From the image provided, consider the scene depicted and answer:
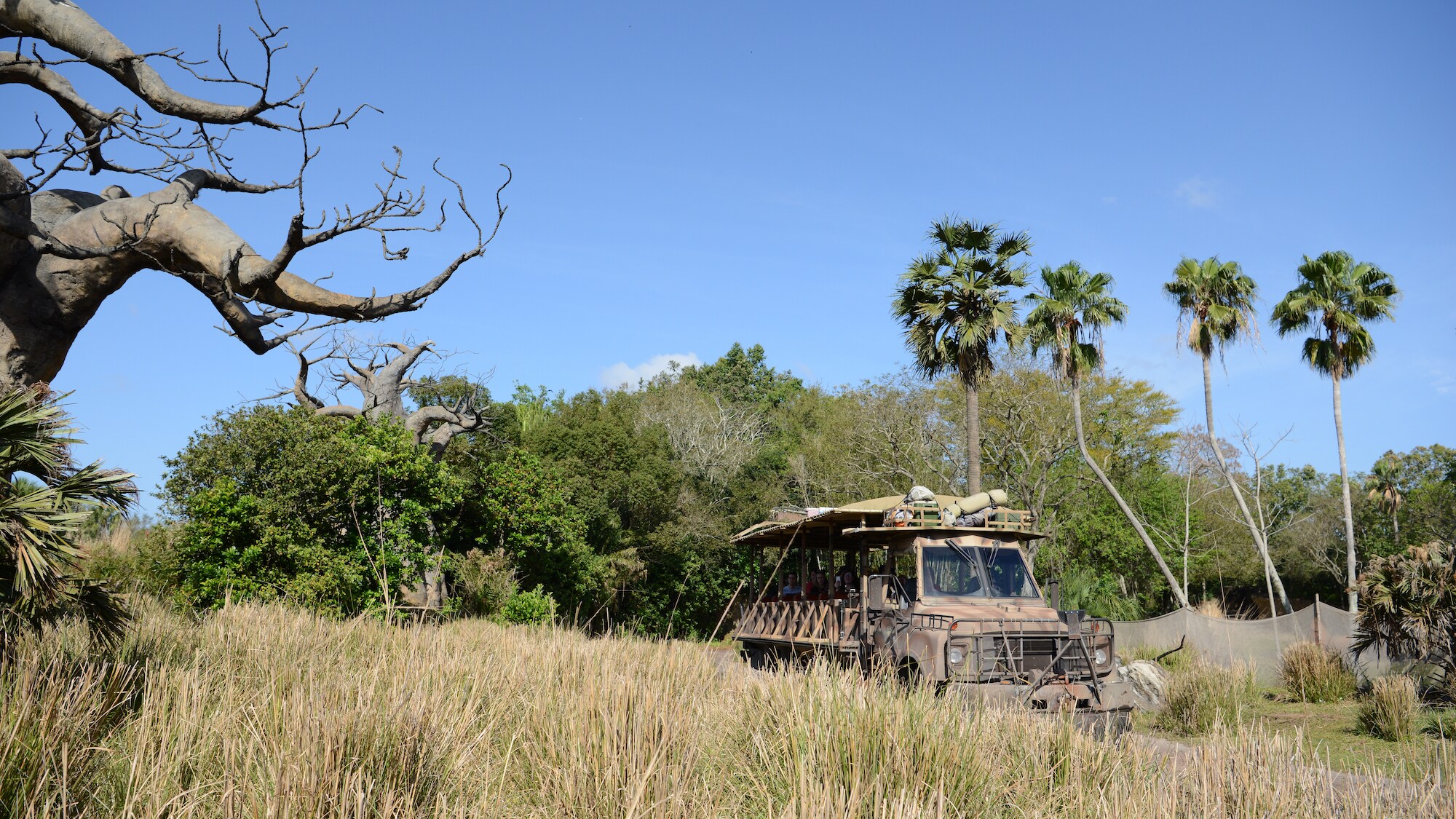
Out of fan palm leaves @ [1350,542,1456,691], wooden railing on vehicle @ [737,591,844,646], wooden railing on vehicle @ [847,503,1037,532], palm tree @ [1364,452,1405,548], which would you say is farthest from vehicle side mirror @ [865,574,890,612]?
palm tree @ [1364,452,1405,548]

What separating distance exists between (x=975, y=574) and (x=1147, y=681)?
6414 millimetres

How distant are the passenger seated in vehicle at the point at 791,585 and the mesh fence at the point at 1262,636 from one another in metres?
5.55

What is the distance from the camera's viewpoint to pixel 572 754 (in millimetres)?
4648

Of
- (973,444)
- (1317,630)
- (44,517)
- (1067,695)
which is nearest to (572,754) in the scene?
(44,517)

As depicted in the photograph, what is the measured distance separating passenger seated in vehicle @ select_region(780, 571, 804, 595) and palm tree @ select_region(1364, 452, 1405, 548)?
40199mm

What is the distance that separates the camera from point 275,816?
377cm

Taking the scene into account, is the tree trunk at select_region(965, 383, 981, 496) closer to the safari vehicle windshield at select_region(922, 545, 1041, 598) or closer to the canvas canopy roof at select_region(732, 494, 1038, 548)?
the canvas canopy roof at select_region(732, 494, 1038, 548)

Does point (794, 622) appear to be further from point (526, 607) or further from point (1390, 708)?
point (526, 607)

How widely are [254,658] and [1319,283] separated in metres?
32.9

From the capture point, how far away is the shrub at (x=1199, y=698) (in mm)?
12961

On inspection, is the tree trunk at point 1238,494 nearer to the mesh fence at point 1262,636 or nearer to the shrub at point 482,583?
the mesh fence at point 1262,636

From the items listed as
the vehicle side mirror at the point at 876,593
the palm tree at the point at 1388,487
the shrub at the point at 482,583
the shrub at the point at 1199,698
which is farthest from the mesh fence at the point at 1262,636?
the palm tree at the point at 1388,487

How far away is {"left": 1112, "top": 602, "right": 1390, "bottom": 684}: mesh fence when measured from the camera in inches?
687

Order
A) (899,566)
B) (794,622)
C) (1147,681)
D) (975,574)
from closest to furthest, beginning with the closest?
(975,574) → (899,566) → (794,622) → (1147,681)
